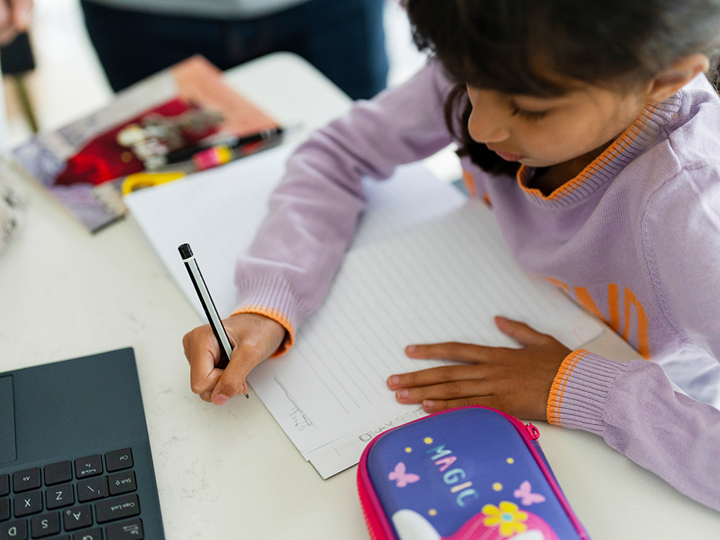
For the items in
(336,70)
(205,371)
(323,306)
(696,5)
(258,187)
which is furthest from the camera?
(336,70)

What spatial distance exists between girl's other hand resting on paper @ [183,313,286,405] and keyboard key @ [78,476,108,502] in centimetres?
10

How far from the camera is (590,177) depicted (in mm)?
593

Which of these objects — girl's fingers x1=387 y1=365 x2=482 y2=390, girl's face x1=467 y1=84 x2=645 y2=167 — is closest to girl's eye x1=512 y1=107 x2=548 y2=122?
girl's face x1=467 y1=84 x2=645 y2=167

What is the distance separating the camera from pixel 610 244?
62cm

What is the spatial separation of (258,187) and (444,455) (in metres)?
0.44

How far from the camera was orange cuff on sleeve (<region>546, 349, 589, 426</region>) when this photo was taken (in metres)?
0.55

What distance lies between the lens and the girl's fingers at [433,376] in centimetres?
57

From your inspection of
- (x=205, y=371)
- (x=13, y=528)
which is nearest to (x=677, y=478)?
(x=205, y=371)

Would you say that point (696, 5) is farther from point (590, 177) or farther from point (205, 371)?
point (205, 371)

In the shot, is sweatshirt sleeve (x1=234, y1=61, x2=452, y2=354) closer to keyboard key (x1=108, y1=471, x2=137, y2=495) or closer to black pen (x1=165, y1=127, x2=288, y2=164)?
black pen (x1=165, y1=127, x2=288, y2=164)

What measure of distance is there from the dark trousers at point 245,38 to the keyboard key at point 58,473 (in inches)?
31.4

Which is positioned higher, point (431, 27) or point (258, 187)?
point (431, 27)

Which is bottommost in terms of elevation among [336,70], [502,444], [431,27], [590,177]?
[336,70]

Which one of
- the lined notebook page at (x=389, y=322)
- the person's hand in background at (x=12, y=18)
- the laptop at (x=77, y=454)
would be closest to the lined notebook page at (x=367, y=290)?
the lined notebook page at (x=389, y=322)
